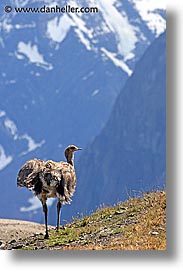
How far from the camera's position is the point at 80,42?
12.1 metres

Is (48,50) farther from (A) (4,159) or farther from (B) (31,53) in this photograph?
(A) (4,159)

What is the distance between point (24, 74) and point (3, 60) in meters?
2.22

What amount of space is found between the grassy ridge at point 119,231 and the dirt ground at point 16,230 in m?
0.32

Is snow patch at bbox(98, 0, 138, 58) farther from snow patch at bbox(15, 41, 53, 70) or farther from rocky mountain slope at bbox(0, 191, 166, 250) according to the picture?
rocky mountain slope at bbox(0, 191, 166, 250)

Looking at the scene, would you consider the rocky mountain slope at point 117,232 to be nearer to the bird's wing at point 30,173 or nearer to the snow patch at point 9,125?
the bird's wing at point 30,173

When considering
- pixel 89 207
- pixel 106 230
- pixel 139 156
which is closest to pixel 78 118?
pixel 139 156

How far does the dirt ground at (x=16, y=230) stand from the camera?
9106mm

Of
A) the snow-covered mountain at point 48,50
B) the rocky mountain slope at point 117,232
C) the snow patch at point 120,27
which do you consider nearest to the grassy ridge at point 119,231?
the rocky mountain slope at point 117,232

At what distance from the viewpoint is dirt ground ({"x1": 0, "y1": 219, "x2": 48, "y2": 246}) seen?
9106 millimetres

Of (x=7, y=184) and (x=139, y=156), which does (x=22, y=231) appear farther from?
(x=139, y=156)

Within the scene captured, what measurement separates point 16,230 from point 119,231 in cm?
152

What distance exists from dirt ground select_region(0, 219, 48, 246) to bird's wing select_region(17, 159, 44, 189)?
693 millimetres

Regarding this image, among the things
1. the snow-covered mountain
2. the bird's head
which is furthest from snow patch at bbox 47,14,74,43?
the bird's head

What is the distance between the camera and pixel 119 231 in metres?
8.59
